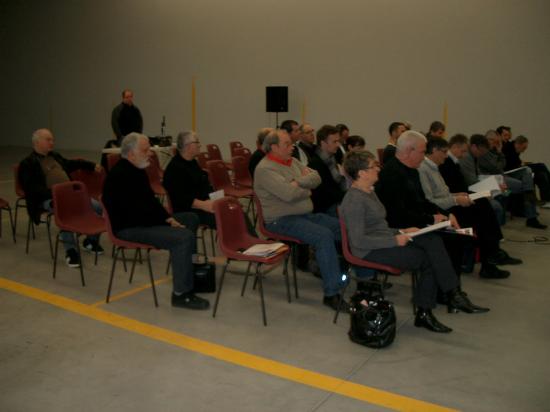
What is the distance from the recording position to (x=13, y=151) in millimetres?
14734

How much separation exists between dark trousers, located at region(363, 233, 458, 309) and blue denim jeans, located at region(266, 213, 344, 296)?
0.43 metres

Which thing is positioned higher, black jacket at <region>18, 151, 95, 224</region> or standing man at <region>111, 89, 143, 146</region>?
standing man at <region>111, 89, 143, 146</region>

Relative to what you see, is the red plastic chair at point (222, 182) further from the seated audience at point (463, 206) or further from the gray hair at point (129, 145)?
the seated audience at point (463, 206)

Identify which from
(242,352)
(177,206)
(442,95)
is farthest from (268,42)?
(242,352)

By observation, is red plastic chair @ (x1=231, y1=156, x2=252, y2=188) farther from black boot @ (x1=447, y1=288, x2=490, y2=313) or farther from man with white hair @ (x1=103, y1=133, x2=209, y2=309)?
black boot @ (x1=447, y1=288, x2=490, y2=313)

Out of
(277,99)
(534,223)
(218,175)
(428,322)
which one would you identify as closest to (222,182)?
(218,175)

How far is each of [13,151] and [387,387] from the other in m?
14.2

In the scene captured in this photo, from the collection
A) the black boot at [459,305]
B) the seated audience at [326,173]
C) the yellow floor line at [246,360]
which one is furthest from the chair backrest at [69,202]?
the black boot at [459,305]

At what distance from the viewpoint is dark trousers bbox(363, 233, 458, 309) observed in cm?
360

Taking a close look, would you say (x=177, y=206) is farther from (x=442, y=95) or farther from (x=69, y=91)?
(x=69, y=91)

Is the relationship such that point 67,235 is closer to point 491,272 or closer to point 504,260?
point 491,272

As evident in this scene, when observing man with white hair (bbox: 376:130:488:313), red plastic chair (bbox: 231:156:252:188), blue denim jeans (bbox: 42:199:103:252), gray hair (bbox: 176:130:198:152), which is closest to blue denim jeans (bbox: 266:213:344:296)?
man with white hair (bbox: 376:130:488:313)

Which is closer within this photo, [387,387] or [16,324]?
[387,387]

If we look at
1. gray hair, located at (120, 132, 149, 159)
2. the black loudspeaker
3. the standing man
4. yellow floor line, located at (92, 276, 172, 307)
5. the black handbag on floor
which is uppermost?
the black loudspeaker
